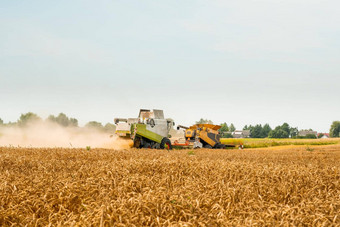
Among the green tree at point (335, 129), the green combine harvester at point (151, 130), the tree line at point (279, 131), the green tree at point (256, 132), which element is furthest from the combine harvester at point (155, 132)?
the green tree at point (335, 129)

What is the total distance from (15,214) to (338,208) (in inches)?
165

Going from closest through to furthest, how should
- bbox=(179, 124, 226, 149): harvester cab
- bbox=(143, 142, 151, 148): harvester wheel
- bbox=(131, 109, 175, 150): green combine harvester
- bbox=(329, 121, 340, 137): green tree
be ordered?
bbox=(131, 109, 175, 150): green combine harvester, bbox=(143, 142, 151, 148): harvester wheel, bbox=(179, 124, 226, 149): harvester cab, bbox=(329, 121, 340, 137): green tree

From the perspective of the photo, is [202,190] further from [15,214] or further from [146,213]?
[15,214]

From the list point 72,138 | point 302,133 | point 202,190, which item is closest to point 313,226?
point 202,190

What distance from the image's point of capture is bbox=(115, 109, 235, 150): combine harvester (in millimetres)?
25234

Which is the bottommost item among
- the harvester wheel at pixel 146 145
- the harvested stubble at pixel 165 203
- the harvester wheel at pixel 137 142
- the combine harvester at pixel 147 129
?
the harvested stubble at pixel 165 203

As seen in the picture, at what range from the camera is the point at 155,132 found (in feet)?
87.0

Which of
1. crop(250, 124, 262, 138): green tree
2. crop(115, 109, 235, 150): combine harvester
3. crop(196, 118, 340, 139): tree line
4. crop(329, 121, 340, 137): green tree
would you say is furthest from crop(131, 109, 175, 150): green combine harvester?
crop(329, 121, 340, 137): green tree

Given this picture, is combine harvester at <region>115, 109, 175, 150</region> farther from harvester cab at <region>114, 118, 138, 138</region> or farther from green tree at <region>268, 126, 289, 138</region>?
green tree at <region>268, 126, 289, 138</region>

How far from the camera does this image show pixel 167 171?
8773 millimetres

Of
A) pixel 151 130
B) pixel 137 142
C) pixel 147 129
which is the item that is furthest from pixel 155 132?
pixel 137 142

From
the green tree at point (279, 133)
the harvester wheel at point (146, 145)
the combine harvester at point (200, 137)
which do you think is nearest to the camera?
the harvester wheel at point (146, 145)

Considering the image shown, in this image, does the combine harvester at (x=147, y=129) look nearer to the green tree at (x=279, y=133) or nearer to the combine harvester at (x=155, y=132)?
the combine harvester at (x=155, y=132)

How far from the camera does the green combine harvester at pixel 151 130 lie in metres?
25.1
